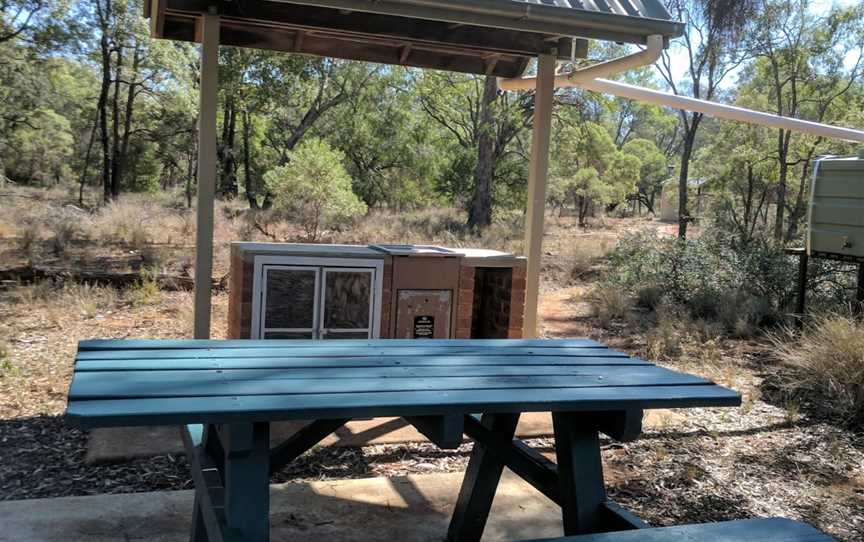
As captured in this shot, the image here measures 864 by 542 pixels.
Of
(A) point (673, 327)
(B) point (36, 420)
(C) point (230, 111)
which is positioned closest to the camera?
(B) point (36, 420)

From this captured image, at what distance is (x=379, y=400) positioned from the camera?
2.27 metres

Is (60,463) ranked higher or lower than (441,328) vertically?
lower

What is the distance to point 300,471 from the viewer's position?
4.45 meters

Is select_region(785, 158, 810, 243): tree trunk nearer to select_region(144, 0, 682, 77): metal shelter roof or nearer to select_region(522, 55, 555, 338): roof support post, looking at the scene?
select_region(144, 0, 682, 77): metal shelter roof

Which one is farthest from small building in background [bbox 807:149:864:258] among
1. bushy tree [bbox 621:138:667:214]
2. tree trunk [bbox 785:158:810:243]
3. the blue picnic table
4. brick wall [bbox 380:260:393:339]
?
bushy tree [bbox 621:138:667:214]

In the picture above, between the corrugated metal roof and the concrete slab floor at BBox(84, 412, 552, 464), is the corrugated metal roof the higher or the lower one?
the higher one

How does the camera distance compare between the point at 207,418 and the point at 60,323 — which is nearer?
the point at 207,418

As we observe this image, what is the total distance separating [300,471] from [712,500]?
240 cm

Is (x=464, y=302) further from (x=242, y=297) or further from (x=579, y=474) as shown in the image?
(x=579, y=474)

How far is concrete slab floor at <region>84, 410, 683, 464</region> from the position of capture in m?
4.46

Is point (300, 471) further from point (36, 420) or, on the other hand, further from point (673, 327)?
point (673, 327)

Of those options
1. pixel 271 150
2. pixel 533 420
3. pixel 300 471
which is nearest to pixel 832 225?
pixel 533 420

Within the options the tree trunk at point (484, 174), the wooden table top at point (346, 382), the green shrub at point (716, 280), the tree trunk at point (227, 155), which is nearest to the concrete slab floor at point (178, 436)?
the wooden table top at point (346, 382)

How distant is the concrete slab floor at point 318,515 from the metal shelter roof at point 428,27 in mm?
2710
